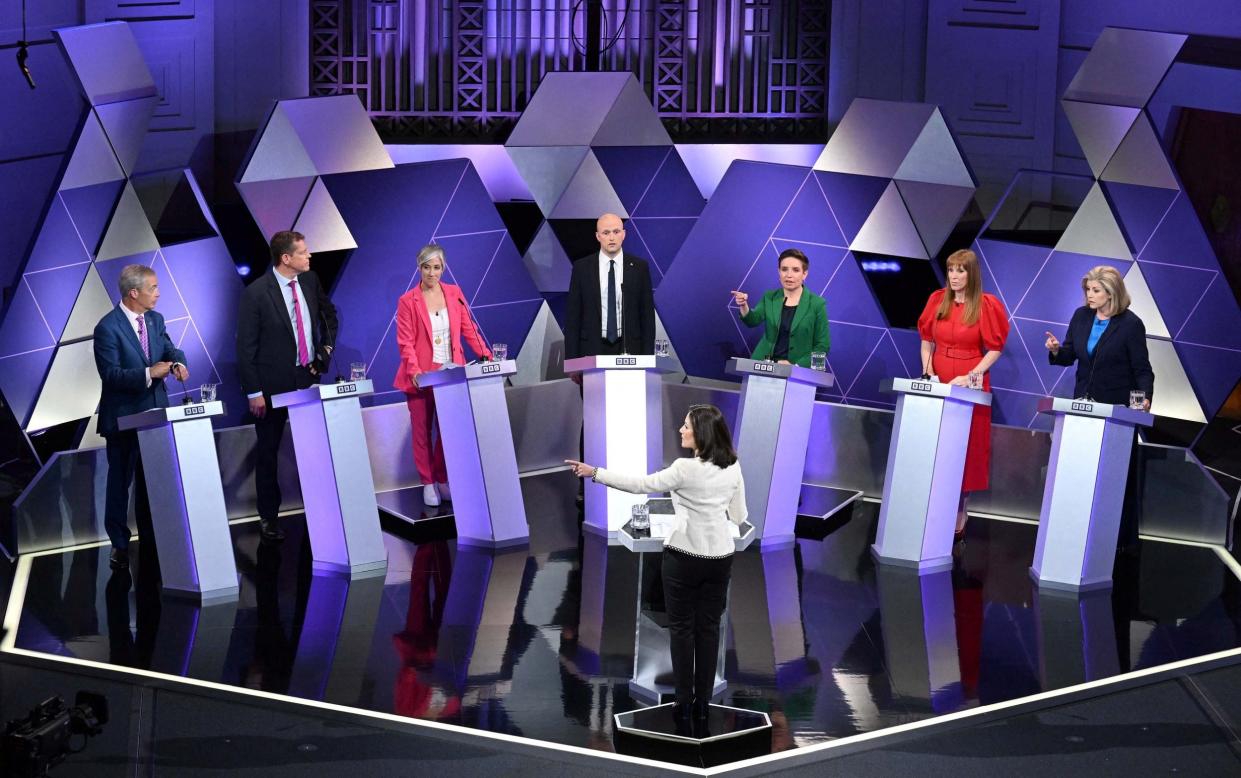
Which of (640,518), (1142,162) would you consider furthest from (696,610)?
(1142,162)

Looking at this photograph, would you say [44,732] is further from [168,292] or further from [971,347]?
[971,347]

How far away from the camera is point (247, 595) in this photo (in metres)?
6.04

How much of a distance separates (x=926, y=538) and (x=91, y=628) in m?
3.70

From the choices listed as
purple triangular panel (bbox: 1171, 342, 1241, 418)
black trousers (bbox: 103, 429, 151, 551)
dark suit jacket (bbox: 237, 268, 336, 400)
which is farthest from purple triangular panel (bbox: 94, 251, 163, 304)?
purple triangular panel (bbox: 1171, 342, 1241, 418)

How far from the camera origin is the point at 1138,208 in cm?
760

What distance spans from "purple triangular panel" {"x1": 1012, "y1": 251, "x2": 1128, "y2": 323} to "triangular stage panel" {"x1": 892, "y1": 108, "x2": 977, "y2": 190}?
754 millimetres

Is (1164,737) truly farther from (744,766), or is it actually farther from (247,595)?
(247,595)

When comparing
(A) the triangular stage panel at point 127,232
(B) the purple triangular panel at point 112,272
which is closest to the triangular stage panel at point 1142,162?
(A) the triangular stage panel at point 127,232

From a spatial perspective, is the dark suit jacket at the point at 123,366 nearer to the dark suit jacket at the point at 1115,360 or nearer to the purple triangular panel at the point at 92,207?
the purple triangular panel at the point at 92,207

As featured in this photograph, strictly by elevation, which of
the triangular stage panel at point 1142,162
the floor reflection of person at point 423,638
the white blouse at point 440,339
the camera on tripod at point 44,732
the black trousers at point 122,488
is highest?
the triangular stage panel at point 1142,162

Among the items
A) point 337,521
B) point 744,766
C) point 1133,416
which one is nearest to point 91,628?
point 337,521

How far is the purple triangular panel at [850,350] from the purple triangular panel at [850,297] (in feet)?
0.17

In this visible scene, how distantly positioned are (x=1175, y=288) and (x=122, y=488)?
5438mm

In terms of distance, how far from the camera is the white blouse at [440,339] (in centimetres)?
720
